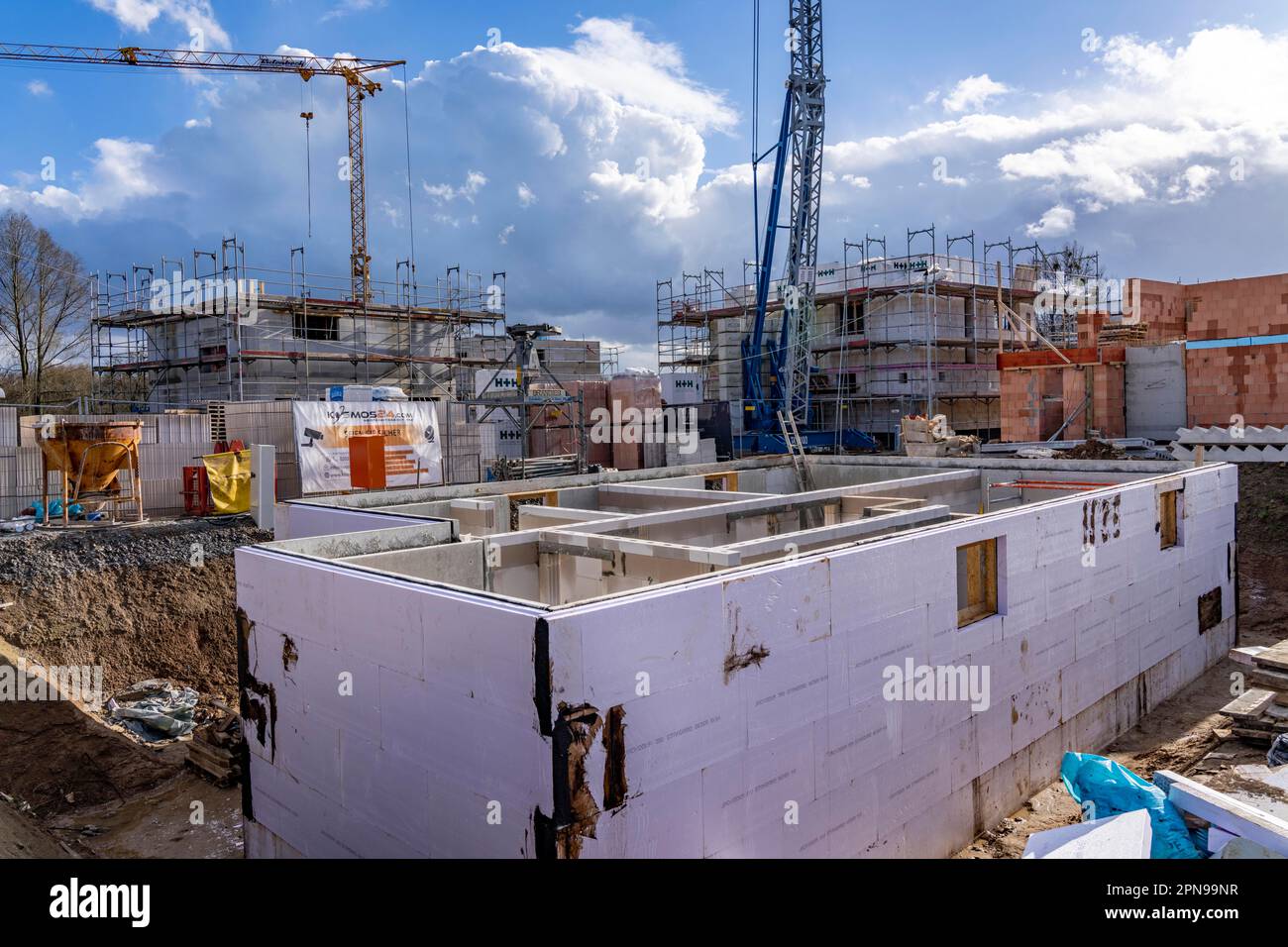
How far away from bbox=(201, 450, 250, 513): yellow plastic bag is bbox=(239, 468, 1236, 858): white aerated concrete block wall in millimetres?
13427

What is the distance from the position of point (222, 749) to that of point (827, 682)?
8339 mm

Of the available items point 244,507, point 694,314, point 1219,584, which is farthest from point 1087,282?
point 244,507

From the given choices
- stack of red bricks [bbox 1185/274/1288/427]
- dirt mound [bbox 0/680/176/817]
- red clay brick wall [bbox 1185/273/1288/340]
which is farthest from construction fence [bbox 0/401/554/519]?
red clay brick wall [bbox 1185/273/1288/340]

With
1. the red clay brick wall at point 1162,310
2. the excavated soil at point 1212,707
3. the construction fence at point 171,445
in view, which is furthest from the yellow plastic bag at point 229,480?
the red clay brick wall at point 1162,310

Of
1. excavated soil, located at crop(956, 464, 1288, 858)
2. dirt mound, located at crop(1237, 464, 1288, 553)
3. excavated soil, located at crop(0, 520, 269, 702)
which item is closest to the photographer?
excavated soil, located at crop(956, 464, 1288, 858)

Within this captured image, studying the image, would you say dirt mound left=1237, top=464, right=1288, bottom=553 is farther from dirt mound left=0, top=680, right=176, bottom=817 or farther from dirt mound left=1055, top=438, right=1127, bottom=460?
dirt mound left=0, top=680, right=176, bottom=817

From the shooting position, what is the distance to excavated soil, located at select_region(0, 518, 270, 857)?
1027 centimetres

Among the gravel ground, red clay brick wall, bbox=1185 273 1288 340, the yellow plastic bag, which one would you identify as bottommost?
the gravel ground

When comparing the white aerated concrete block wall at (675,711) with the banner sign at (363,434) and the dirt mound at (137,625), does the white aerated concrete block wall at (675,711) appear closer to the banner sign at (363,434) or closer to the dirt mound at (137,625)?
the dirt mound at (137,625)

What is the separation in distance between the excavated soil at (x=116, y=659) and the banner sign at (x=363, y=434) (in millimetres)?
2560

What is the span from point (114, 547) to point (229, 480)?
3692 millimetres

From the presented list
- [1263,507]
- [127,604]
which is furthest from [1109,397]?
[127,604]
